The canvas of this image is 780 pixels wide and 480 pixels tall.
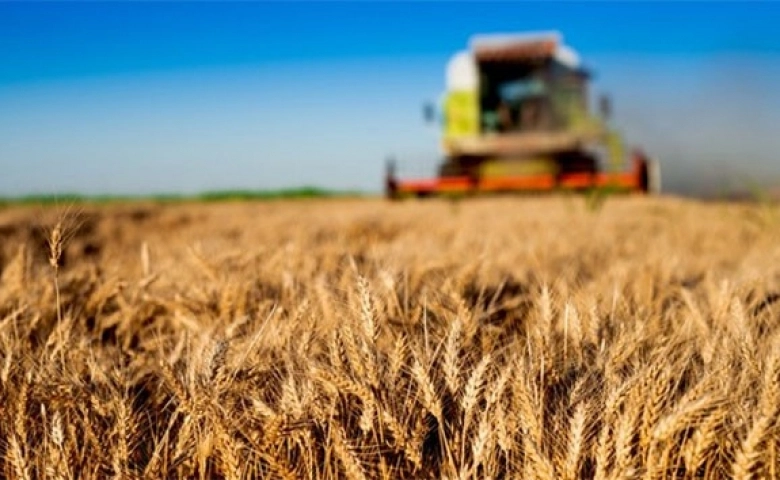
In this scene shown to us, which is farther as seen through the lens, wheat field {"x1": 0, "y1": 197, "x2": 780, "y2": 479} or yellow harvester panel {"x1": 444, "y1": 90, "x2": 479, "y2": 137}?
yellow harvester panel {"x1": 444, "y1": 90, "x2": 479, "y2": 137}

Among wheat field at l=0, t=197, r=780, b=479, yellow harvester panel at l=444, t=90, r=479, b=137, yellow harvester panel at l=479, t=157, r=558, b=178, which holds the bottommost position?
wheat field at l=0, t=197, r=780, b=479

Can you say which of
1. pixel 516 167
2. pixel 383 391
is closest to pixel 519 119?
pixel 516 167

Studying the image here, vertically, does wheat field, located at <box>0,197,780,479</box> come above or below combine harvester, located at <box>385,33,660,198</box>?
below

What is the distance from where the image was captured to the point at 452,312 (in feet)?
4.38

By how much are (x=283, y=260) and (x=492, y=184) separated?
9.67m

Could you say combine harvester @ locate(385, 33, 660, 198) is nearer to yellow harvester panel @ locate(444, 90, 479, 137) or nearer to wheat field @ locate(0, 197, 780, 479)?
yellow harvester panel @ locate(444, 90, 479, 137)

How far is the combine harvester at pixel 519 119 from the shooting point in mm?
12289

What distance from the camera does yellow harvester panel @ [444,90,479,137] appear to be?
1259 centimetres

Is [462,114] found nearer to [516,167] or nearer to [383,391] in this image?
[516,167]

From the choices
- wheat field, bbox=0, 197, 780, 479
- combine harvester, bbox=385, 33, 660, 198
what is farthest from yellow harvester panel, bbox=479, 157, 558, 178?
wheat field, bbox=0, 197, 780, 479

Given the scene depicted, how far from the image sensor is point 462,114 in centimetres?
1277

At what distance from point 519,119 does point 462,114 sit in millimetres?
1024

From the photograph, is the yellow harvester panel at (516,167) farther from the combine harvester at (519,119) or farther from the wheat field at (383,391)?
the wheat field at (383,391)

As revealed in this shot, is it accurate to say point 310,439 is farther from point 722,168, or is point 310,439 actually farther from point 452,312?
point 722,168
